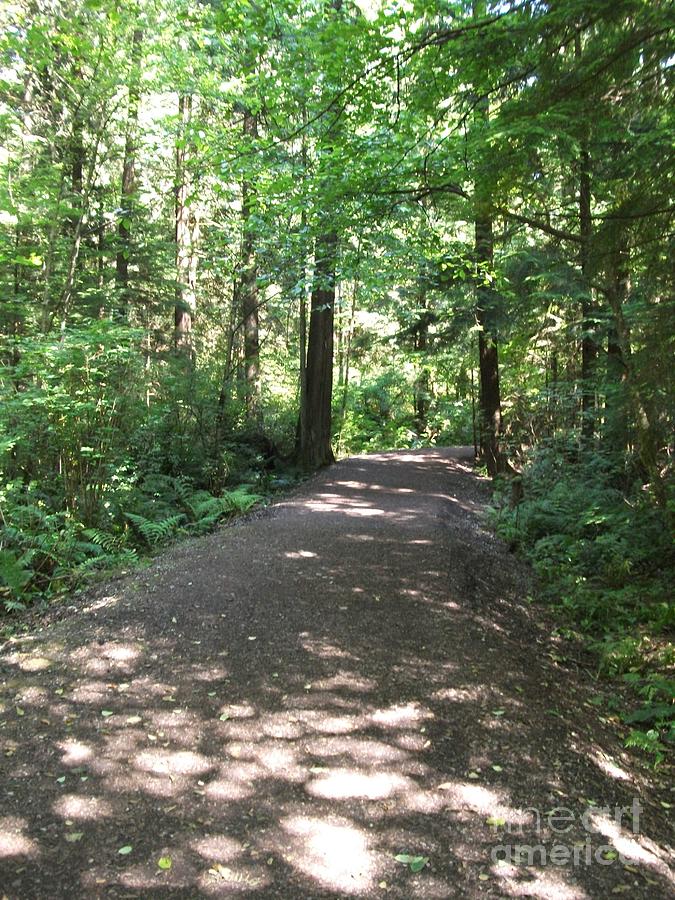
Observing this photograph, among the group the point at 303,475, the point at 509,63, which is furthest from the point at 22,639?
the point at 303,475

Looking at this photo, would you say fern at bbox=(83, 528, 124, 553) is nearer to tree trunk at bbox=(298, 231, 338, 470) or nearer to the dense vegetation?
the dense vegetation

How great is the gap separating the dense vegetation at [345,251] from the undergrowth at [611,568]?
0.13 ft

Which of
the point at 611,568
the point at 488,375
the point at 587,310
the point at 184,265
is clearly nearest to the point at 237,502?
the point at 611,568

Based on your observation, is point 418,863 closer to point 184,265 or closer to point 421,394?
point 184,265

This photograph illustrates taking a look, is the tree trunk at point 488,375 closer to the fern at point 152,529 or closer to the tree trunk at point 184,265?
the tree trunk at point 184,265

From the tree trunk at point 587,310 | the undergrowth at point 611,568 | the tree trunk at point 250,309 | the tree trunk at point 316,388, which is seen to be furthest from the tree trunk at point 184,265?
the undergrowth at point 611,568

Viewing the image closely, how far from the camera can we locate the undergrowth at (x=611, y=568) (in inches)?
193

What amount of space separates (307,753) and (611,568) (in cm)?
486

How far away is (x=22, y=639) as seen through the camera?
202 inches

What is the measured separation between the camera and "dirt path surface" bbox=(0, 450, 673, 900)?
2715 mm

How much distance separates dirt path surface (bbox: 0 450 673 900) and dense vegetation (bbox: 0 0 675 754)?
96cm

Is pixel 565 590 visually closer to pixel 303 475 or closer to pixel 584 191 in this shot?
pixel 584 191

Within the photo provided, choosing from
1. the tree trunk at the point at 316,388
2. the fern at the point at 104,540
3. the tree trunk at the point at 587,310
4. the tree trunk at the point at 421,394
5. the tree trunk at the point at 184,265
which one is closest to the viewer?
the tree trunk at the point at 587,310

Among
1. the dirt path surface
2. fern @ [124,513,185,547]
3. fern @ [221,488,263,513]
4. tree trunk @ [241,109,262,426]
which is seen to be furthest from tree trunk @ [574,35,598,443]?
fern @ [124,513,185,547]
